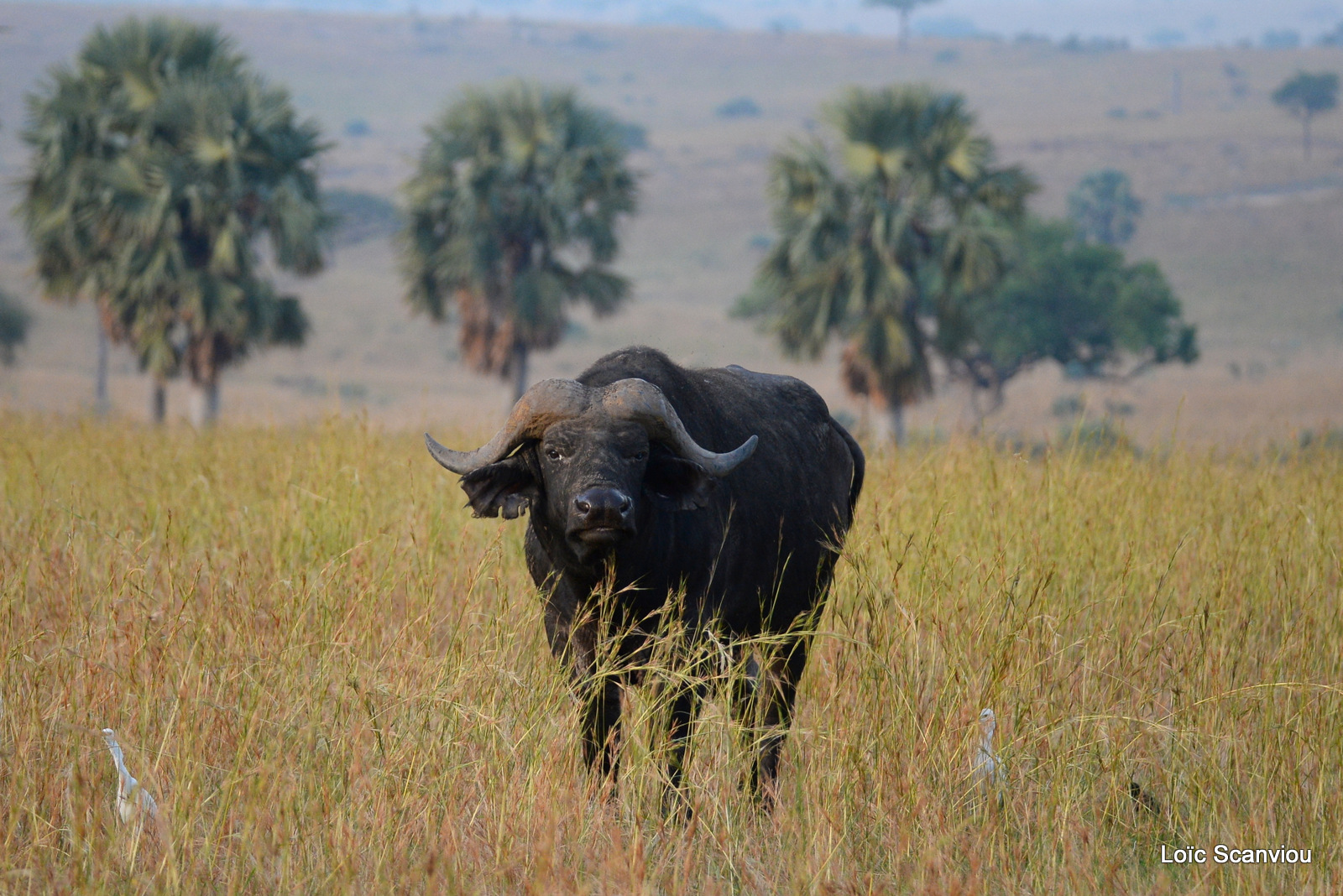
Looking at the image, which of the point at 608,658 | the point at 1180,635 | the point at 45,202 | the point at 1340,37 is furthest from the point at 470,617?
the point at 1340,37

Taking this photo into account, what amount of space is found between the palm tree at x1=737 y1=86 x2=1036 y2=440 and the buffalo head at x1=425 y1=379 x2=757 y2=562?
21319 mm

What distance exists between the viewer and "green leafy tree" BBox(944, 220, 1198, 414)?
38969 millimetres

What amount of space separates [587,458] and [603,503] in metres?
0.26

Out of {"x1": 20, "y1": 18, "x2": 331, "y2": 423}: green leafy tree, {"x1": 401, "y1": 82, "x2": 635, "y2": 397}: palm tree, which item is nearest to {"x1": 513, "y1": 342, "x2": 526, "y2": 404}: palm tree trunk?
{"x1": 401, "y1": 82, "x2": 635, "y2": 397}: palm tree

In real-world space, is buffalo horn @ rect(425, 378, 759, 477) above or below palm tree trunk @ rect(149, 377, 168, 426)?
above

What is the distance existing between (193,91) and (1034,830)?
2416 cm

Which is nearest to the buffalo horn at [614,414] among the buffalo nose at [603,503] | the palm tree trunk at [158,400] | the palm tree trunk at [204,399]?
the buffalo nose at [603,503]

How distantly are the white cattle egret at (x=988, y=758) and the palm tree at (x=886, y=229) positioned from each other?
840 inches

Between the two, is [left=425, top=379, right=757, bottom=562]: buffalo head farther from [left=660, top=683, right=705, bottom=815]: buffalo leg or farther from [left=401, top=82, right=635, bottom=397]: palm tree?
[left=401, top=82, right=635, bottom=397]: palm tree

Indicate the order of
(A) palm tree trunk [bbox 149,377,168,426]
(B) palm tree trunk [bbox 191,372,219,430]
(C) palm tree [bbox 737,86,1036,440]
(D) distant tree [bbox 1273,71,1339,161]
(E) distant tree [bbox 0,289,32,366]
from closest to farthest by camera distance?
(C) palm tree [bbox 737,86,1036,440]
(B) palm tree trunk [bbox 191,372,219,430]
(A) palm tree trunk [bbox 149,377,168,426]
(E) distant tree [bbox 0,289,32,366]
(D) distant tree [bbox 1273,71,1339,161]

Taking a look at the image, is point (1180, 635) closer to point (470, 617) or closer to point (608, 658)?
point (608, 658)

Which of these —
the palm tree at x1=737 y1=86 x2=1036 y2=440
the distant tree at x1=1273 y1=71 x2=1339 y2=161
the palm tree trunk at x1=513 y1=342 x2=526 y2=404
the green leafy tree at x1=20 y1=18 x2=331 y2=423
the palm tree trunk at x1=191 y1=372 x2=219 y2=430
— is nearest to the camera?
the green leafy tree at x1=20 y1=18 x2=331 y2=423

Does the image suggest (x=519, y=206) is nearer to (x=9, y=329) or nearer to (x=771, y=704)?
(x=9, y=329)

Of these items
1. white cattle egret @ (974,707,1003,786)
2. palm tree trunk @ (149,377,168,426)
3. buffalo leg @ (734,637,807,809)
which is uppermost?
white cattle egret @ (974,707,1003,786)
